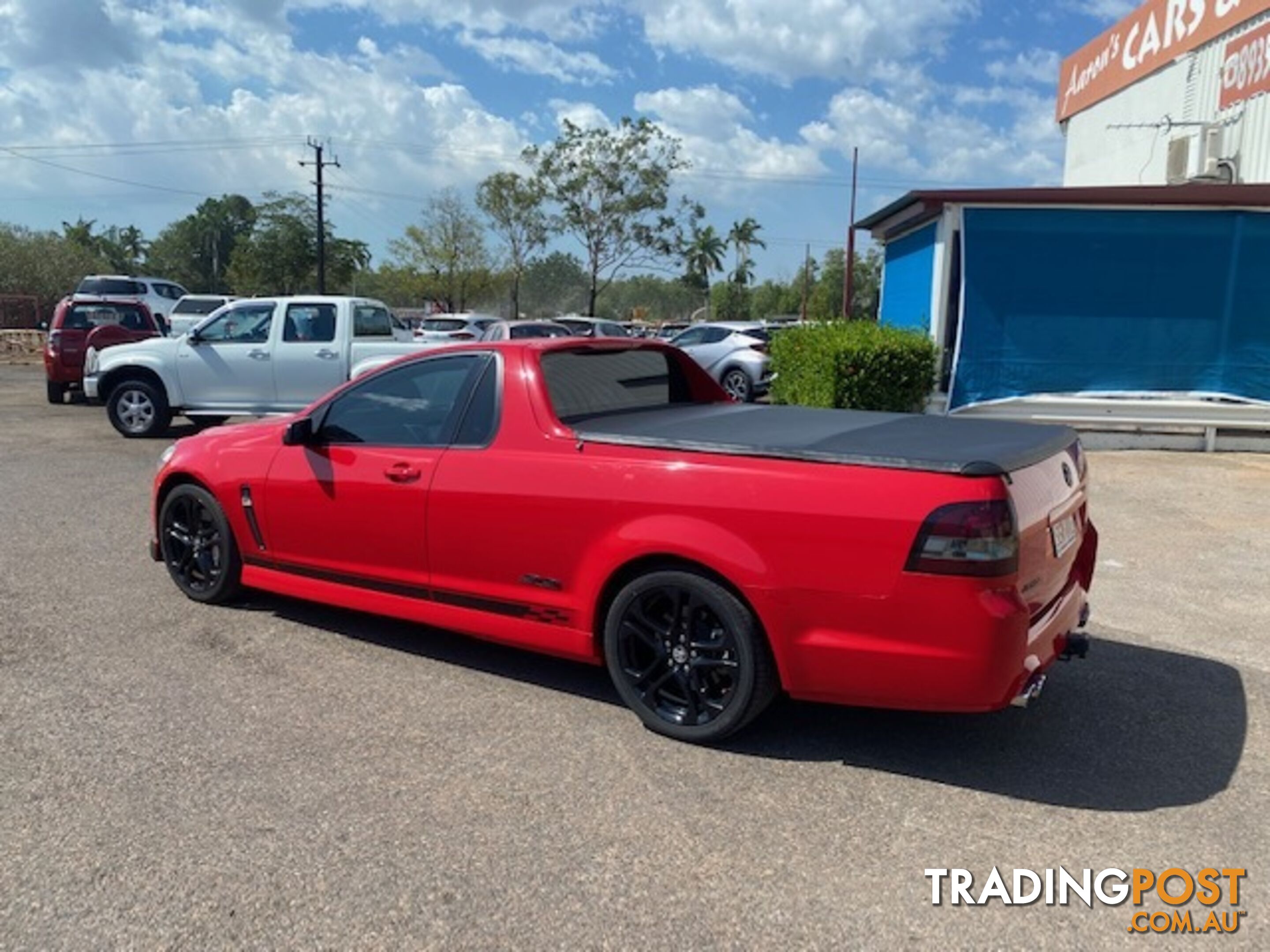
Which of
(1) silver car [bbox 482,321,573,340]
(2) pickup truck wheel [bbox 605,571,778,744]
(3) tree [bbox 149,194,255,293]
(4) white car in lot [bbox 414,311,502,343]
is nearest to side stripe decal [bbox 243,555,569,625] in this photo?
(2) pickup truck wheel [bbox 605,571,778,744]

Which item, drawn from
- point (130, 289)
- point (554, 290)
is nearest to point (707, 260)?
point (554, 290)

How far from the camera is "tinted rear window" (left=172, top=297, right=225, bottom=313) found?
2466 cm

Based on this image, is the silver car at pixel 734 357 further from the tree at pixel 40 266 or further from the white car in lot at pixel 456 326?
the tree at pixel 40 266

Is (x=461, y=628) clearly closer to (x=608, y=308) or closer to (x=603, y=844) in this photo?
(x=603, y=844)

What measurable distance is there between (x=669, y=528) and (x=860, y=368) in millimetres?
7941

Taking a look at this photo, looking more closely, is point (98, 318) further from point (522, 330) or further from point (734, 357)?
point (734, 357)

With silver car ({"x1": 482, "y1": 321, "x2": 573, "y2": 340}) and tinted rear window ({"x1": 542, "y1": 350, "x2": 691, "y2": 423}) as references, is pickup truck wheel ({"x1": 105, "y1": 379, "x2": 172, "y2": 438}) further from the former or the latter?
tinted rear window ({"x1": 542, "y1": 350, "x2": 691, "y2": 423})

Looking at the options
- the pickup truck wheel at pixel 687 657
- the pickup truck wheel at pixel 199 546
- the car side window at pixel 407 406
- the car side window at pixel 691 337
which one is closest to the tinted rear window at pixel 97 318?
the car side window at pixel 691 337

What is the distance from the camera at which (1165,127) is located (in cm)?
1912

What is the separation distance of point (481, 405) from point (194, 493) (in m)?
2.07

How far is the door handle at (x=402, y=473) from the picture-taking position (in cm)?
454

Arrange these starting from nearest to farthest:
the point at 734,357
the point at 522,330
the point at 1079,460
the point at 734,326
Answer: the point at 1079,460
the point at 522,330
the point at 734,357
the point at 734,326

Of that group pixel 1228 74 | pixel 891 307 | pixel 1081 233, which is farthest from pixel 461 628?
pixel 1228 74

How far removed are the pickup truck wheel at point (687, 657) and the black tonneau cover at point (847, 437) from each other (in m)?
0.57
